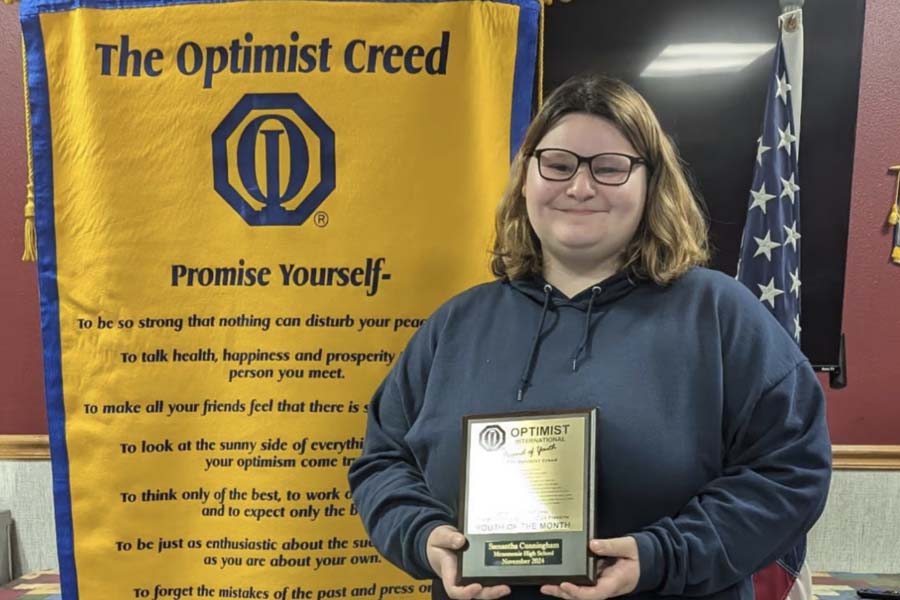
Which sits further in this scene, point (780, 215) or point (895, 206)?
point (895, 206)

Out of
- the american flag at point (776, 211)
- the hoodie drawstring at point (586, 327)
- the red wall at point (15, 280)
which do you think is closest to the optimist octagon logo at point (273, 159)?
the hoodie drawstring at point (586, 327)

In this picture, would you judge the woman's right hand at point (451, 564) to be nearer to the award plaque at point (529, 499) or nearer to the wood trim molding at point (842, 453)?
the award plaque at point (529, 499)

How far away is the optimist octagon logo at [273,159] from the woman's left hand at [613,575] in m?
0.89

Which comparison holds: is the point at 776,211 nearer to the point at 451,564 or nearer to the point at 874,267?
the point at 874,267

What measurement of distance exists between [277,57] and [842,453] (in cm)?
176

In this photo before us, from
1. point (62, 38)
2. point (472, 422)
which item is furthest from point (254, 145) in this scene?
point (472, 422)

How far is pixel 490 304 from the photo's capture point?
1208 mm

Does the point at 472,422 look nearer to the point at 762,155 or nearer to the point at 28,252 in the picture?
the point at 762,155

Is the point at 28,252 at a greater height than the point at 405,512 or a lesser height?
greater

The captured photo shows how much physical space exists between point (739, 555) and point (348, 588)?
2.84 ft

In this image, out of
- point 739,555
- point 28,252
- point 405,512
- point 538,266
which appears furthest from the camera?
point 28,252

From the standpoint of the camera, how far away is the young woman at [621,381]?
3.24 ft

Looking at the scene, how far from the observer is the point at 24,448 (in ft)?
7.24

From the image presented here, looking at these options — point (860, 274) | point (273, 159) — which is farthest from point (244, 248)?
point (860, 274)
